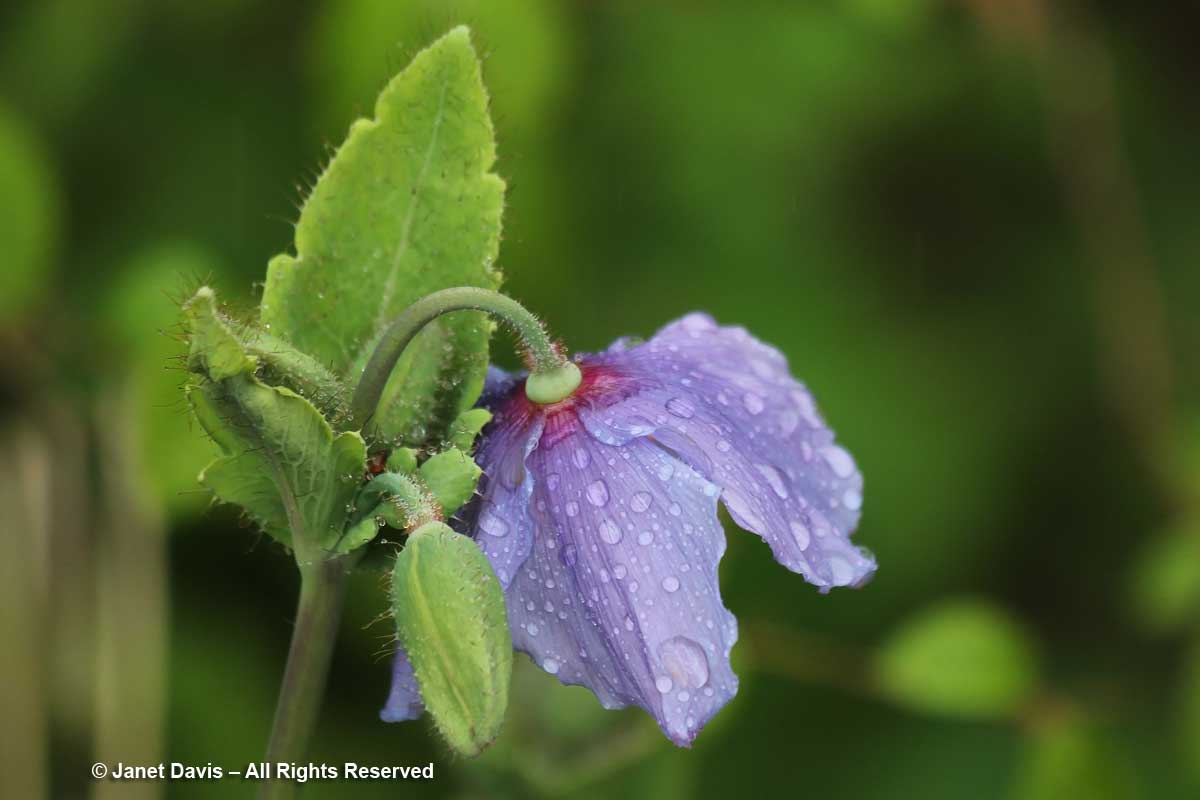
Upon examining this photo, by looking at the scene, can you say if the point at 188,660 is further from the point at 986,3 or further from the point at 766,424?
the point at 986,3

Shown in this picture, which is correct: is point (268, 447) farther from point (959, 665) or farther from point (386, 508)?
point (959, 665)

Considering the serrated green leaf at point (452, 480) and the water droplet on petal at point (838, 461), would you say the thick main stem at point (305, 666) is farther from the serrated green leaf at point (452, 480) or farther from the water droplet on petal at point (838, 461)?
the water droplet on petal at point (838, 461)

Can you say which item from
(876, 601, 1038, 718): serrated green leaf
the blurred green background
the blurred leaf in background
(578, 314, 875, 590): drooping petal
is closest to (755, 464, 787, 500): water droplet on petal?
(578, 314, 875, 590): drooping petal

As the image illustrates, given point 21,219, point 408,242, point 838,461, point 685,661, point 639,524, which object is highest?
point 21,219

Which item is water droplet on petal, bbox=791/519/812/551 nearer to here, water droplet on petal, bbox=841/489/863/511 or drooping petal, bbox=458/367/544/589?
water droplet on petal, bbox=841/489/863/511

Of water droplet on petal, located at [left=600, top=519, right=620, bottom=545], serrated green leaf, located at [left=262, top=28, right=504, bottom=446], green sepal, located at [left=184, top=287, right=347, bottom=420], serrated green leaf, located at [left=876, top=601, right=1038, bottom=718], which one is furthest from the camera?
serrated green leaf, located at [left=876, top=601, right=1038, bottom=718]

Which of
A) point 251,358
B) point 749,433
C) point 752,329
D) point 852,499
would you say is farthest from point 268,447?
point 752,329
